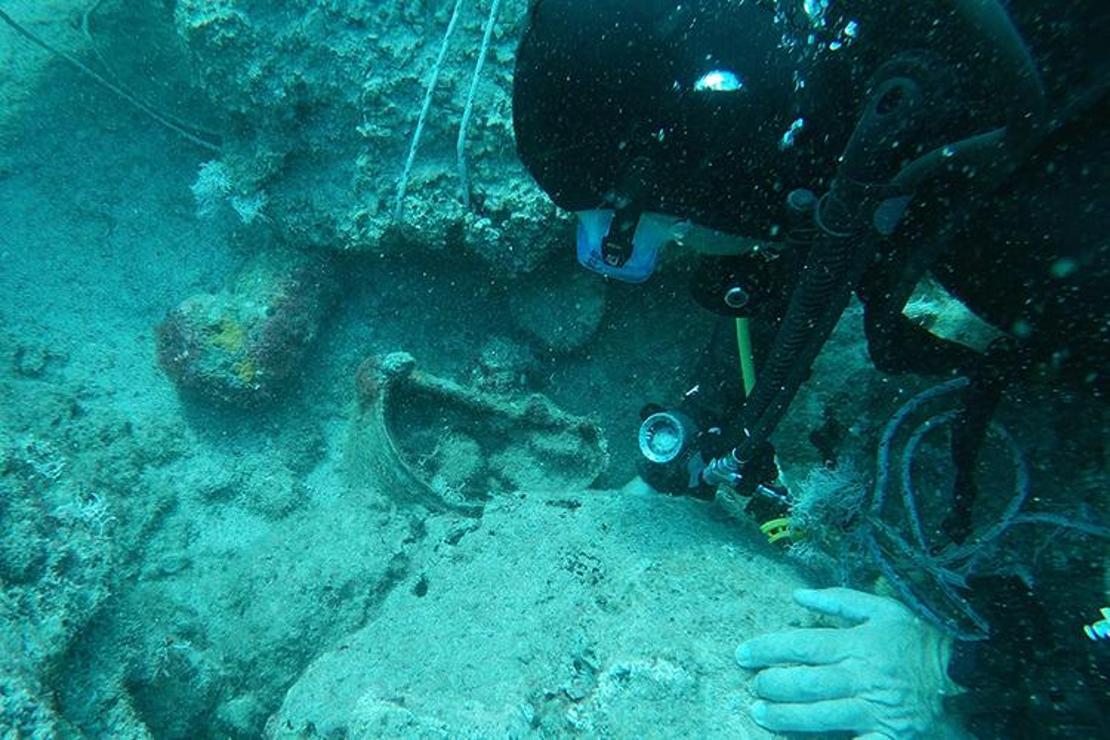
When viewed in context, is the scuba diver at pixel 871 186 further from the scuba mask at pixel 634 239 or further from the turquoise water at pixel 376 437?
the turquoise water at pixel 376 437

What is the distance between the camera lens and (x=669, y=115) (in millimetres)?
1972

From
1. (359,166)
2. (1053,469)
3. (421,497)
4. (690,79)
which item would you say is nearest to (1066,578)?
(1053,469)

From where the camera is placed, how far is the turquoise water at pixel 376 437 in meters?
2.23

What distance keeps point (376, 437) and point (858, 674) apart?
261 cm

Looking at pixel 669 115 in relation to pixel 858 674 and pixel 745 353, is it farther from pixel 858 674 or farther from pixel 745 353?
pixel 858 674

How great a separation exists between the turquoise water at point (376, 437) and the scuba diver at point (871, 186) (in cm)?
14

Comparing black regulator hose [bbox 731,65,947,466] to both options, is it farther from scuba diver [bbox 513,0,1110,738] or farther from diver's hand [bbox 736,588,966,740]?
diver's hand [bbox 736,588,966,740]

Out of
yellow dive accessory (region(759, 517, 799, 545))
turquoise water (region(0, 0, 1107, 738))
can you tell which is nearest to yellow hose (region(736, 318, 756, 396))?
turquoise water (region(0, 0, 1107, 738))

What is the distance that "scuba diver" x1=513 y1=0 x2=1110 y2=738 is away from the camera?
1.57 m

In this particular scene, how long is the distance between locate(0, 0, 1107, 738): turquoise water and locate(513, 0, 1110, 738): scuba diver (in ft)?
0.47

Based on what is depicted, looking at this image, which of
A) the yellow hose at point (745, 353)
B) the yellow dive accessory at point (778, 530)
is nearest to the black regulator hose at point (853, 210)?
the yellow hose at point (745, 353)

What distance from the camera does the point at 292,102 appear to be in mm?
3994

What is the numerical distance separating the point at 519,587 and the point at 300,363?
2877 mm

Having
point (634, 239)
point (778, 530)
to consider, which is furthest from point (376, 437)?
point (778, 530)
